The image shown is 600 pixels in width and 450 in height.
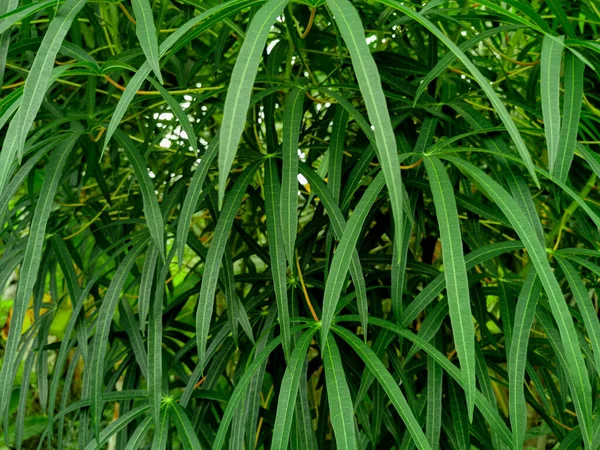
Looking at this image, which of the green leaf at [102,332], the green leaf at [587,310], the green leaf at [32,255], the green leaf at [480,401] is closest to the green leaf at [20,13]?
the green leaf at [32,255]

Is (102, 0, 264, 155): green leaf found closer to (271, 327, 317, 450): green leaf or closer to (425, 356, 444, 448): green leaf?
(271, 327, 317, 450): green leaf

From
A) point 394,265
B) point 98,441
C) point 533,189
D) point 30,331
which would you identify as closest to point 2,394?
point 98,441

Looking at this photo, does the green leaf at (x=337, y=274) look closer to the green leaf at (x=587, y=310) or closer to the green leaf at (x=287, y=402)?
the green leaf at (x=287, y=402)

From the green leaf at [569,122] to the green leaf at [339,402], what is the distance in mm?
236

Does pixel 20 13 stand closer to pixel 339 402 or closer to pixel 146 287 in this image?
pixel 146 287

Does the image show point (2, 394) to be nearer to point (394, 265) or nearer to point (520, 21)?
point (394, 265)

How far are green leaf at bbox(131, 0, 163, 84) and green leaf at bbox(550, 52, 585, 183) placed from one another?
325mm

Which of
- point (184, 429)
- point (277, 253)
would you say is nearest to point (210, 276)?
point (277, 253)

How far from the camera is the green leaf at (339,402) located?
54 centimetres

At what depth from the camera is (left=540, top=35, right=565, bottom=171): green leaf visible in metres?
0.52

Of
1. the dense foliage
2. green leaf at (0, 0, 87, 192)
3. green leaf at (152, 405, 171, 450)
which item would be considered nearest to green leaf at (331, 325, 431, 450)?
the dense foliage

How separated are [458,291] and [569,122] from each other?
0.19 m

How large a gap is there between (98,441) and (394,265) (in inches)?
12.6

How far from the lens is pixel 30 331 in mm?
941
